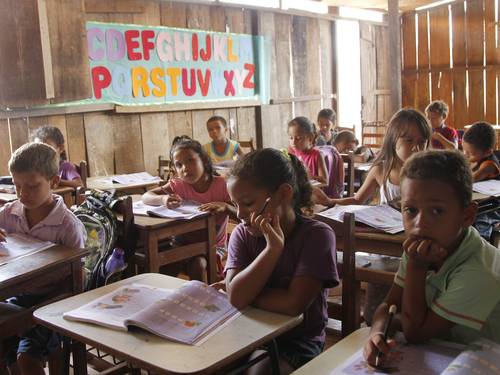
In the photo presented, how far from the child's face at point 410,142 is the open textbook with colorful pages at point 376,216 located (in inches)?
14.7

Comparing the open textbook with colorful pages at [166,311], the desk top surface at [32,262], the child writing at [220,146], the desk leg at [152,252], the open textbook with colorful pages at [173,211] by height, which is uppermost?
the child writing at [220,146]

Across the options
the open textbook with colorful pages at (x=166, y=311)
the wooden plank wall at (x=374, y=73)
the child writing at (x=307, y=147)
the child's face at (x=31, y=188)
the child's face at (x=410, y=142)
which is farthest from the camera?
the wooden plank wall at (x=374, y=73)

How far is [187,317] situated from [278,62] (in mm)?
6016

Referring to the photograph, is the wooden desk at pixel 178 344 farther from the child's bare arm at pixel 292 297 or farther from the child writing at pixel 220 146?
the child writing at pixel 220 146

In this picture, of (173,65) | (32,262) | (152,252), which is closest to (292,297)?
(32,262)

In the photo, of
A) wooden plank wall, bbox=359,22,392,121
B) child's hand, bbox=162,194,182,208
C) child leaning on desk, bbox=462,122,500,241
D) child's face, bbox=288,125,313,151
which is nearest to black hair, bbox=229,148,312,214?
child's hand, bbox=162,194,182,208

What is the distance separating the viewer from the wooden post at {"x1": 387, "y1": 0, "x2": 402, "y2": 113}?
283 inches

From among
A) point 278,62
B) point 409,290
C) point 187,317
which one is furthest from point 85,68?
point 409,290

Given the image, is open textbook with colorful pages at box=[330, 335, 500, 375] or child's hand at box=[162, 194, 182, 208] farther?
child's hand at box=[162, 194, 182, 208]

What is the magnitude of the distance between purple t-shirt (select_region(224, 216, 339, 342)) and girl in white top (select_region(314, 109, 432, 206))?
3.46 feet

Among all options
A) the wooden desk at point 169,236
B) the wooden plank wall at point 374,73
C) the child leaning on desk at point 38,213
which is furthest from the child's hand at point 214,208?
the wooden plank wall at point 374,73

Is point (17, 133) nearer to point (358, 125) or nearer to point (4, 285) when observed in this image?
point (4, 285)

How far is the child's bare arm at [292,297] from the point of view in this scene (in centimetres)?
153

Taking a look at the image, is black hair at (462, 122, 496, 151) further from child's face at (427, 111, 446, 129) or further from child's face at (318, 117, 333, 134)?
child's face at (318, 117, 333, 134)
